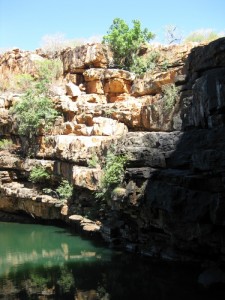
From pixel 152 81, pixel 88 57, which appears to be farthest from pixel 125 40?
pixel 152 81

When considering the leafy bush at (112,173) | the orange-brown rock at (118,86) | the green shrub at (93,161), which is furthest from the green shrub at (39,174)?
the orange-brown rock at (118,86)

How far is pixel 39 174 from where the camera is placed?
2153 centimetres

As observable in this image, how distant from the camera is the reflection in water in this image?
11.7 meters

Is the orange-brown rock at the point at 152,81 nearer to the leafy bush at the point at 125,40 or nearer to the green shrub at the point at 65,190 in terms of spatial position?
the leafy bush at the point at 125,40

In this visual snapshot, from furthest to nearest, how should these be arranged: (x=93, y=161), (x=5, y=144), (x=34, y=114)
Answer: (x=5, y=144) < (x=34, y=114) < (x=93, y=161)

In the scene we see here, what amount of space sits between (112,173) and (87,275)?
488 cm

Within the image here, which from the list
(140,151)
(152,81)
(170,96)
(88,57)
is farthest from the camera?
(88,57)

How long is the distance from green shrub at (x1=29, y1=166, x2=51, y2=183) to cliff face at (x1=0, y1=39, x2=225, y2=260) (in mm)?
411

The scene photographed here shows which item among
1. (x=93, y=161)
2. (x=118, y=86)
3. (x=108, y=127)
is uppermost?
(x=118, y=86)

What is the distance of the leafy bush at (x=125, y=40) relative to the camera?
83.3ft

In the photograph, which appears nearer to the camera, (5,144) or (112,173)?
(112,173)

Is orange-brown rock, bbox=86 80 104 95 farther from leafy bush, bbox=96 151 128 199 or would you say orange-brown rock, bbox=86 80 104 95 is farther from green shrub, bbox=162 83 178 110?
leafy bush, bbox=96 151 128 199

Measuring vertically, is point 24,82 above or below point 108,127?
above

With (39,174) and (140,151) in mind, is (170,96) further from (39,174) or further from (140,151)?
(39,174)
